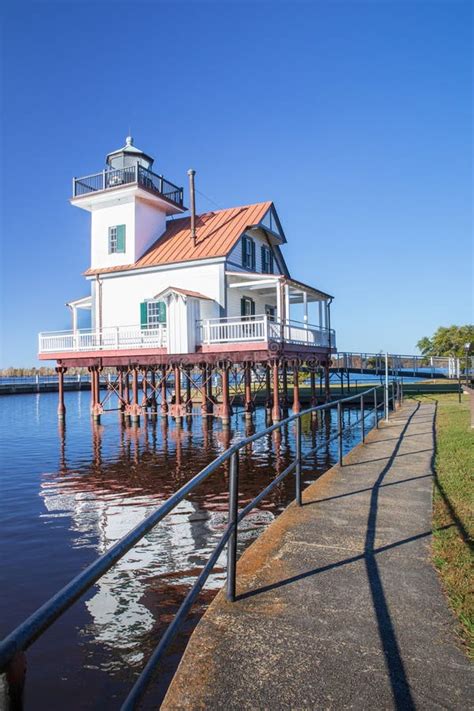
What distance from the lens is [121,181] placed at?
93.8 ft

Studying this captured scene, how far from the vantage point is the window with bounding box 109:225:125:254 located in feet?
91.6

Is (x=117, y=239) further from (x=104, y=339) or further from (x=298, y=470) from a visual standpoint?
(x=298, y=470)

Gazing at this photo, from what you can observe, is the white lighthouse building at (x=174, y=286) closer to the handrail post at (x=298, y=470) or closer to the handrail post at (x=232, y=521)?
the handrail post at (x=298, y=470)

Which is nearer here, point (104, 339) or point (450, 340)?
point (104, 339)

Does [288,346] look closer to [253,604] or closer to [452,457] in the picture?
[452,457]

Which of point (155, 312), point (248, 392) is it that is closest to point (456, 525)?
point (248, 392)

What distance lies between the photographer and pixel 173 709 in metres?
2.45

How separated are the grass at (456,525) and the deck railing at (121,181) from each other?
75.7 feet

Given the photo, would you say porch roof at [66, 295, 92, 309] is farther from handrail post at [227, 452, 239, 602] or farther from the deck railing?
handrail post at [227, 452, 239, 602]

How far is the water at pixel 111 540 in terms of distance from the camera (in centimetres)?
452

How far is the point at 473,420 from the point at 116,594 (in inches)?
369

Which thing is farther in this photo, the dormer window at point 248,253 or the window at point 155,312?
the dormer window at point 248,253

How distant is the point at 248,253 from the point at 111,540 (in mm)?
20841

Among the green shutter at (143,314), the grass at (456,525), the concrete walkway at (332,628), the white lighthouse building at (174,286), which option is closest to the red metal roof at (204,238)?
the white lighthouse building at (174,286)
